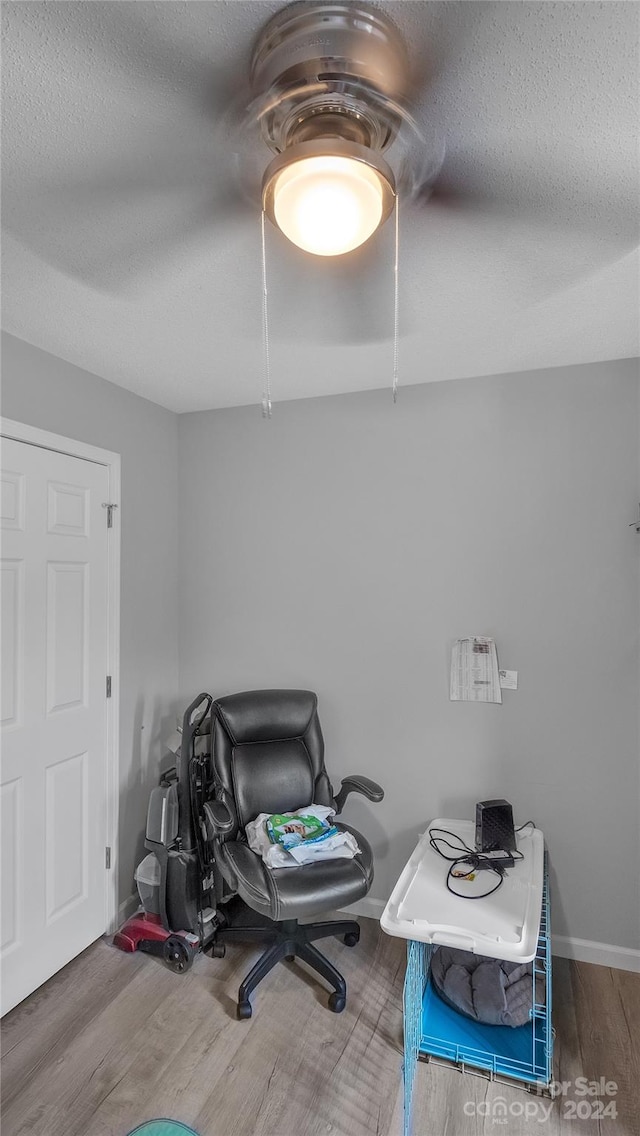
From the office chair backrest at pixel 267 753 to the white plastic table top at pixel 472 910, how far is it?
0.61m

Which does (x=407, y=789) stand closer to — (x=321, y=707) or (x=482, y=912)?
(x=321, y=707)

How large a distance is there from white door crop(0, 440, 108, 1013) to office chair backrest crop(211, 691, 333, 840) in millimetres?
570

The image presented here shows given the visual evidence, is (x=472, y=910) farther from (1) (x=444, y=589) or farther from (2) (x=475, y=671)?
(1) (x=444, y=589)

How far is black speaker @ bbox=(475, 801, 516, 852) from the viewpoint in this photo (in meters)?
2.42

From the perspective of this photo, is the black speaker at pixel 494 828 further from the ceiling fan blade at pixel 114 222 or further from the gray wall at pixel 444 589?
the ceiling fan blade at pixel 114 222

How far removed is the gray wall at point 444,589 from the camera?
102 inches

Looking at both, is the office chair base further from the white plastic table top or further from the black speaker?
the black speaker

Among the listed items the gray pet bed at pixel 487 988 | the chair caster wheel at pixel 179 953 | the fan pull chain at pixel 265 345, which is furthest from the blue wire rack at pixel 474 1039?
the fan pull chain at pixel 265 345

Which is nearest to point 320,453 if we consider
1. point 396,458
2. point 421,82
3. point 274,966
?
point 396,458

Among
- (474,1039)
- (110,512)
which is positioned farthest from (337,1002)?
(110,512)

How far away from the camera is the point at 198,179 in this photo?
138cm

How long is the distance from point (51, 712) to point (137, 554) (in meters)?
0.86

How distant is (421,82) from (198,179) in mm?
525

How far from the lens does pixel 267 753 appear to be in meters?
2.82
